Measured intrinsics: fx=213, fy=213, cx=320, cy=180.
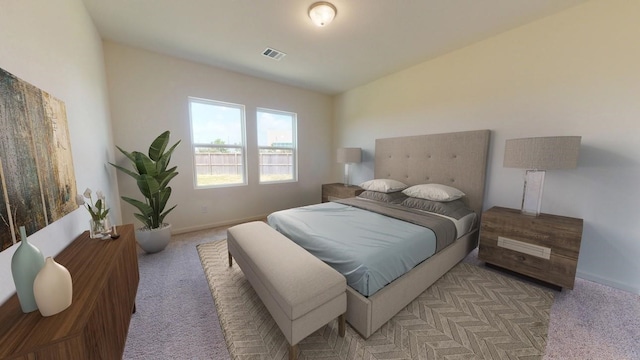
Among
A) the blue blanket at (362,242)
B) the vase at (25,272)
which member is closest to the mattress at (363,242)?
the blue blanket at (362,242)

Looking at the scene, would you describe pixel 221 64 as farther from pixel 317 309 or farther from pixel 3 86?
pixel 317 309

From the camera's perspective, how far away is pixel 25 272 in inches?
31.8

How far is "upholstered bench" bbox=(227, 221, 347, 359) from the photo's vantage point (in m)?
1.22

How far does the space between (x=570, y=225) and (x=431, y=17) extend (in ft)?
7.54

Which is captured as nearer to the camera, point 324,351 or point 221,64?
point 324,351

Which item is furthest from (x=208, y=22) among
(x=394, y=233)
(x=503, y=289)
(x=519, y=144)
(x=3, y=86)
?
(x=503, y=289)

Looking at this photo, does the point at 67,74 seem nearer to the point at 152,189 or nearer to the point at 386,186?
the point at 152,189

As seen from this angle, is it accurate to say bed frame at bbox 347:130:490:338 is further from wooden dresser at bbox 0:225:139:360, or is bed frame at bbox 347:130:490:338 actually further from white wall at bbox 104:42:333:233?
white wall at bbox 104:42:333:233

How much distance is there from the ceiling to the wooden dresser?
2.17 meters

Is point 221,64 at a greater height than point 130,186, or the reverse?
point 221,64

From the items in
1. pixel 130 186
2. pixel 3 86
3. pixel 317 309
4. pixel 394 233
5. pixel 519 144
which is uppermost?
pixel 3 86

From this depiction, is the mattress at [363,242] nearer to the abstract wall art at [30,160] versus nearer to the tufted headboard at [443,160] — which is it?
the tufted headboard at [443,160]

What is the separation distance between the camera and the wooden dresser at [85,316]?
2.23ft

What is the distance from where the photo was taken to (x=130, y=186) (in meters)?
2.92
